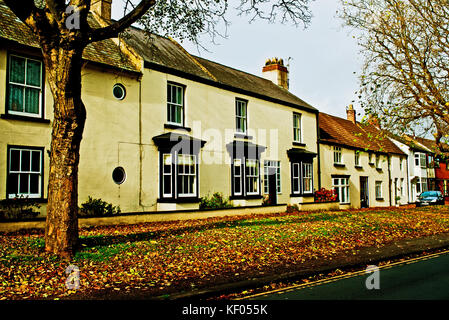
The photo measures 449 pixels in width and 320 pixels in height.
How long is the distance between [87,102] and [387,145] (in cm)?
3700

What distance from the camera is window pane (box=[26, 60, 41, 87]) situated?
14330 mm

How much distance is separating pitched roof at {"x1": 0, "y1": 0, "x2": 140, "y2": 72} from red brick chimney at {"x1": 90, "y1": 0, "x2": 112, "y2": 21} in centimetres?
68

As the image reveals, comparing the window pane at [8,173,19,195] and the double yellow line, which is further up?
the window pane at [8,173,19,195]

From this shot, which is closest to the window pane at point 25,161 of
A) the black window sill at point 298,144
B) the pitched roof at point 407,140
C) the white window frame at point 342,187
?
the pitched roof at point 407,140

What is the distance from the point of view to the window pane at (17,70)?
13875mm

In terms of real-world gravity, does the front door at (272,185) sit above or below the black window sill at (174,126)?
below

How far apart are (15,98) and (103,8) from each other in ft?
26.6

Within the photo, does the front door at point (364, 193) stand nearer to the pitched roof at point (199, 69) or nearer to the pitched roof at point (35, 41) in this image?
the pitched roof at point (199, 69)

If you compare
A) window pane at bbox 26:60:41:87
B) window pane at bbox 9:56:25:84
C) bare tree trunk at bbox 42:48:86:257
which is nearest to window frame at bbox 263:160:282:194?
window pane at bbox 26:60:41:87

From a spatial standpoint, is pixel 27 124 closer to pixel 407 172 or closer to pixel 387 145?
pixel 387 145

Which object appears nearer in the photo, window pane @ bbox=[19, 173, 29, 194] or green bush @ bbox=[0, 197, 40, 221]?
green bush @ bbox=[0, 197, 40, 221]

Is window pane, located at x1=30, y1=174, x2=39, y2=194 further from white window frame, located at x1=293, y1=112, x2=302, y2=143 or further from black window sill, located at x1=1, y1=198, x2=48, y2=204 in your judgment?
white window frame, located at x1=293, y1=112, x2=302, y2=143

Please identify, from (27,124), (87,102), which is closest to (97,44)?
(87,102)

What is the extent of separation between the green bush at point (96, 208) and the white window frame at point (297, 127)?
16023mm
